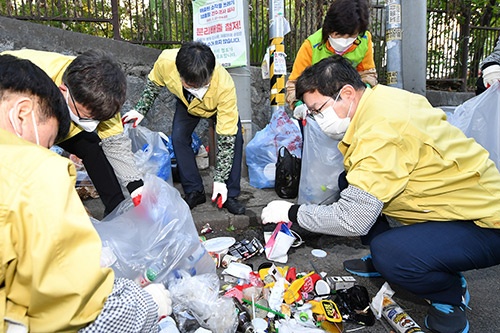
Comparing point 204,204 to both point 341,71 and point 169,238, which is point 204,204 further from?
point 341,71

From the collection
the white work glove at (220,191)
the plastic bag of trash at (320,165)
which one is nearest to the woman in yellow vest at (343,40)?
the plastic bag of trash at (320,165)

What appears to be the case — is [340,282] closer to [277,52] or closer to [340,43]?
[340,43]

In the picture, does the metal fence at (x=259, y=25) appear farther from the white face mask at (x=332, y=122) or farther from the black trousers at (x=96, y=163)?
the white face mask at (x=332, y=122)

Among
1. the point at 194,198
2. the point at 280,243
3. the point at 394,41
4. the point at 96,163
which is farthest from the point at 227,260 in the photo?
the point at 394,41

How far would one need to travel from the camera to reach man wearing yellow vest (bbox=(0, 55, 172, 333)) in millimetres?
792

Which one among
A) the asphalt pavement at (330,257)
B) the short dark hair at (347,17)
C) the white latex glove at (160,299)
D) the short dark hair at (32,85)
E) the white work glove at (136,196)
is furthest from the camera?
the short dark hair at (347,17)

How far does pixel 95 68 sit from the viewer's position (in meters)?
1.75

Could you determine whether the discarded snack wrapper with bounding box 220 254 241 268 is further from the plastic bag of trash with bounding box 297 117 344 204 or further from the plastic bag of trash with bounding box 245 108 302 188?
the plastic bag of trash with bounding box 245 108 302 188

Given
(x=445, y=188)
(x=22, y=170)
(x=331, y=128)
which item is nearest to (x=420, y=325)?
(x=445, y=188)

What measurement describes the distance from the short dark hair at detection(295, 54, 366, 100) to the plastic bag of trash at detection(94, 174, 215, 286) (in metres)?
0.92

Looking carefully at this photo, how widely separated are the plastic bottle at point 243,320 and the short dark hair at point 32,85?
117 cm

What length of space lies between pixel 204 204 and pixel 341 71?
1.77m

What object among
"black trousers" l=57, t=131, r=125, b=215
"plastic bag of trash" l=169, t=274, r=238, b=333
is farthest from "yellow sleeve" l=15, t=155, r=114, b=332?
"black trousers" l=57, t=131, r=125, b=215

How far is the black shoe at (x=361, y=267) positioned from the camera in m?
2.32
